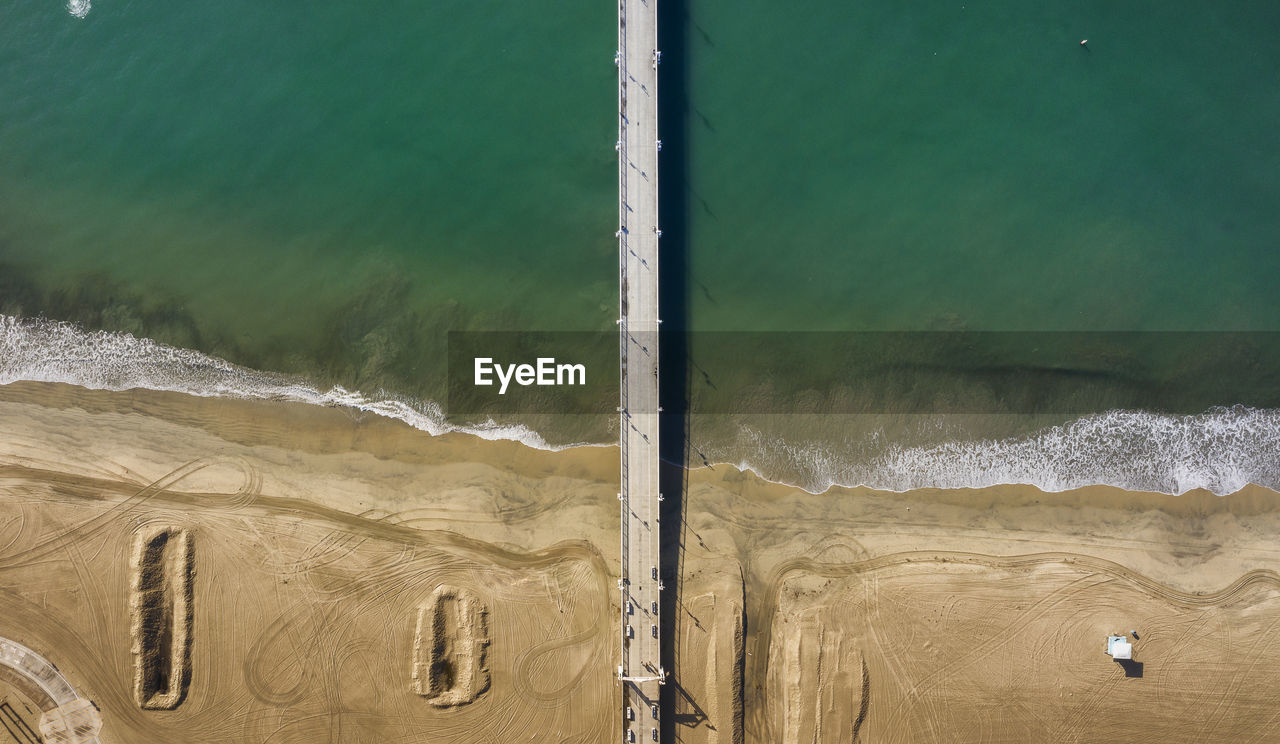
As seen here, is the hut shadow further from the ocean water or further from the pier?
the pier

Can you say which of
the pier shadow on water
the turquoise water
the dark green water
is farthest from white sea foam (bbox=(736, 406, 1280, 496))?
the dark green water

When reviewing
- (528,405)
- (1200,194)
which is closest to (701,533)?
(528,405)

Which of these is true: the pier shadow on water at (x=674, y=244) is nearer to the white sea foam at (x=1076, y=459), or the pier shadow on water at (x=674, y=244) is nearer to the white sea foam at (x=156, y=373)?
the white sea foam at (x=1076, y=459)

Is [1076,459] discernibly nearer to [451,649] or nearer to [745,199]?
[745,199]

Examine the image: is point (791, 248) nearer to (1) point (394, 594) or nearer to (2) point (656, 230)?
(2) point (656, 230)

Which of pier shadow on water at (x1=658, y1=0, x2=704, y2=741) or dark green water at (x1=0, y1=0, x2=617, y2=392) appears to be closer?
pier shadow on water at (x1=658, y1=0, x2=704, y2=741)

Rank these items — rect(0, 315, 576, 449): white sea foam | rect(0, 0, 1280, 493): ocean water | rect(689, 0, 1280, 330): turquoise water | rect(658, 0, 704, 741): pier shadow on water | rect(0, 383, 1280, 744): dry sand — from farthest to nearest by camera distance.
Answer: rect(689, 0, 1280, 330): turquoise water → rect(0, 0, 1280, 493): ocean water → rect(0, 315, 576, 449): white sea foam → rect(658, 0, 704, 741): pier shadow on water → rect(0, 383, 1280, 744): dry sand

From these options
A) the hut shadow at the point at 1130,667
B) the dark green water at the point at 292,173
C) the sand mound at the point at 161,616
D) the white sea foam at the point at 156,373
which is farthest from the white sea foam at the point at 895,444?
the hut shadow at the point at 1130,667
